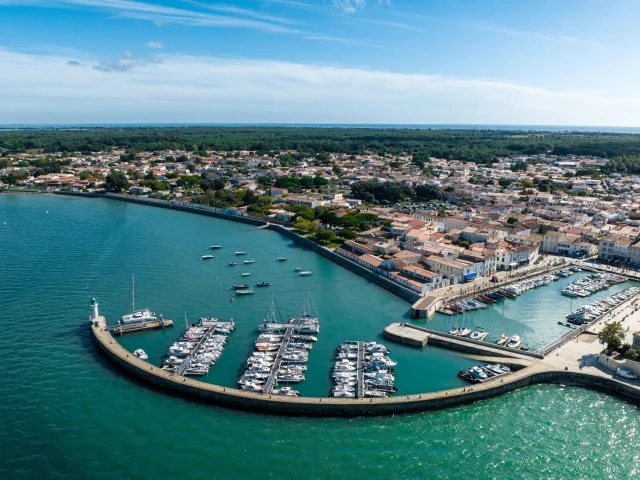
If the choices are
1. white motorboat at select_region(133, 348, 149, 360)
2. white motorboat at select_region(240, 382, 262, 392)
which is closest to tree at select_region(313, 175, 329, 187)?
white motorboat at select_region(133, 348, 149, 360)

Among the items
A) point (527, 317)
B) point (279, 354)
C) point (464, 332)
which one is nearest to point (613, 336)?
point (527, 317)

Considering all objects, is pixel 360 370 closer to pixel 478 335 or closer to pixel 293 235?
pixel 478 335

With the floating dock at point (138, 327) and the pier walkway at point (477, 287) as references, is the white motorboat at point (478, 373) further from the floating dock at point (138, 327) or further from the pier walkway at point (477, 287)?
the floating dock at point (138, 327)

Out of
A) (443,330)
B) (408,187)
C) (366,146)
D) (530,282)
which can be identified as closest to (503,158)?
(366,146)

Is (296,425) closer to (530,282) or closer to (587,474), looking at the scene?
(587,474)

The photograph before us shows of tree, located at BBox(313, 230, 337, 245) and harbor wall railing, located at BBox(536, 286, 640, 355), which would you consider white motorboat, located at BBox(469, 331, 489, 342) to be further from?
tree, located at BBox(313, 230, 337, 245)
